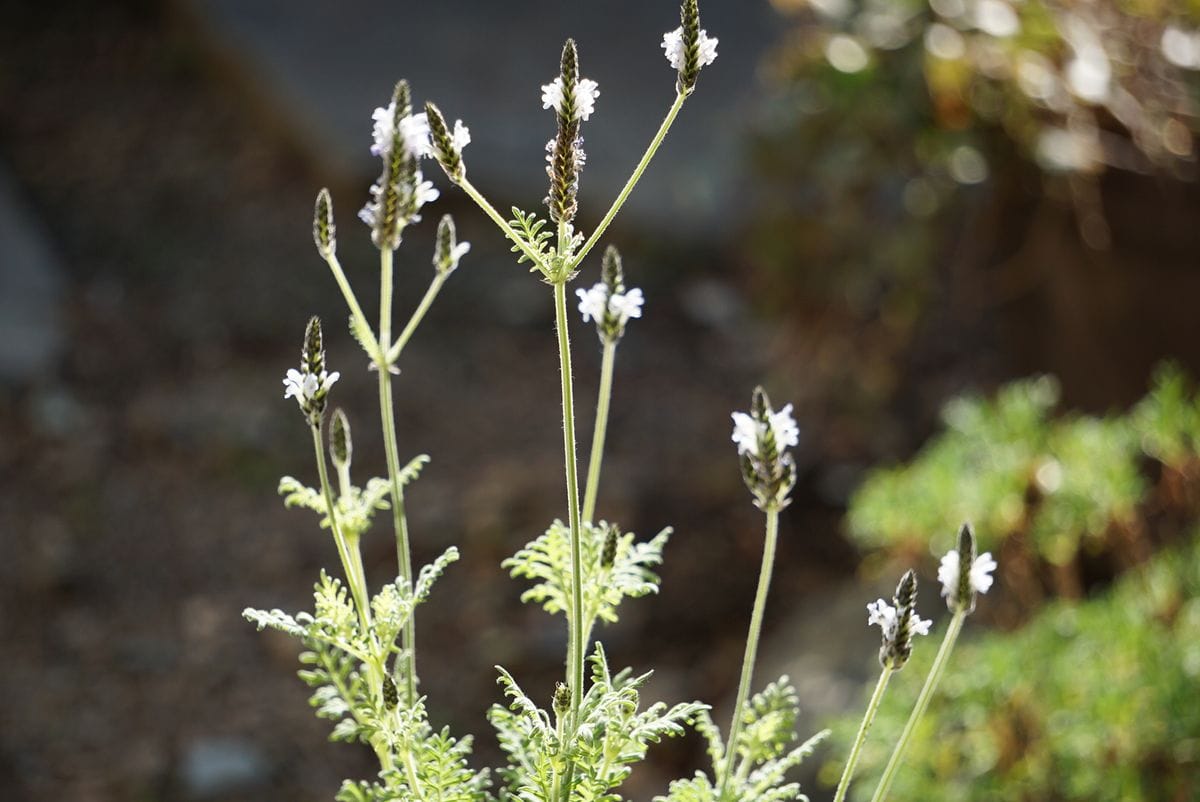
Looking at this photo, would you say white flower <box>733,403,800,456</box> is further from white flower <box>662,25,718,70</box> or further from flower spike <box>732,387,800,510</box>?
white flower <box>662,25,718,70</box>

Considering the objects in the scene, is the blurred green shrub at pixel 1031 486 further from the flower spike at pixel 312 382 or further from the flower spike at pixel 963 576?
the flower spike at pixel 312 382

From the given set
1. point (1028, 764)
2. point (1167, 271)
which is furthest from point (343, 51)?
point (1028, 764)

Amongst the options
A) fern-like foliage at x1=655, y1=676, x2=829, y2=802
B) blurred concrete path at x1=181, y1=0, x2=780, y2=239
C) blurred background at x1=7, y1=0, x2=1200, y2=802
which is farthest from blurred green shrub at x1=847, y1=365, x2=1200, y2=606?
blurred concrete path at x1=181, y1=0, x2=780, y2=239

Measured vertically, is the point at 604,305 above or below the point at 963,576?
above

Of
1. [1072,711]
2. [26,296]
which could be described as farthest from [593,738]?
[26,296]

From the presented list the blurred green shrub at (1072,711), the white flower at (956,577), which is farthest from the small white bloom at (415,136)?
the blurred green shrub at (1072,711)

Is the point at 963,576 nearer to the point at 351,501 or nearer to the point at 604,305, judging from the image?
the point at 604,305
